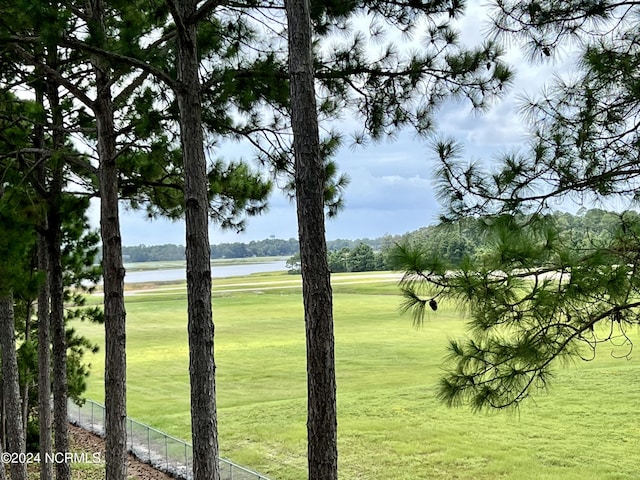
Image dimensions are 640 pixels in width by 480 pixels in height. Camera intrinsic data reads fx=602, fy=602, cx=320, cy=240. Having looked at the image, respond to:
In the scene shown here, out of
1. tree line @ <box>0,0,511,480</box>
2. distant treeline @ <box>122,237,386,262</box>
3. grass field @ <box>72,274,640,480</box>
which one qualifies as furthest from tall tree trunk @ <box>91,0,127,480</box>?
distant treeline @ <box>122,237,386,262</box>

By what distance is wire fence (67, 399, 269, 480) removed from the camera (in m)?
6.41

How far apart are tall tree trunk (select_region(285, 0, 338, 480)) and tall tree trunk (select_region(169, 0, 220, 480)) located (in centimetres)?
79

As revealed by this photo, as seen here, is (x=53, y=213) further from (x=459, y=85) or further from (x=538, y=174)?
(x=538, y=174)

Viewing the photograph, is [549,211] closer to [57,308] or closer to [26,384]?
[57,308]

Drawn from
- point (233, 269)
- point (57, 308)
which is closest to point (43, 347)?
point (57, 308)

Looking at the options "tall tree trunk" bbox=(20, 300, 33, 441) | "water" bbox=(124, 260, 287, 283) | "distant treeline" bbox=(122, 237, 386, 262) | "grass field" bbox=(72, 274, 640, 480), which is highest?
"distant treeline" bbox=(122, 237, 386, 262)

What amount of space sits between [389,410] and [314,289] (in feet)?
35.1

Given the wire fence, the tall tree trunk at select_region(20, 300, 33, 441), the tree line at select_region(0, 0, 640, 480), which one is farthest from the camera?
the wire fence

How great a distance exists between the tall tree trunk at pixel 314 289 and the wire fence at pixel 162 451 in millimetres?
4407

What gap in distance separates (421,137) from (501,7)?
2.34 feet

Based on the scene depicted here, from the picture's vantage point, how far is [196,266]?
8.34 ft

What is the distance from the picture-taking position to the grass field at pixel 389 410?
8.94m

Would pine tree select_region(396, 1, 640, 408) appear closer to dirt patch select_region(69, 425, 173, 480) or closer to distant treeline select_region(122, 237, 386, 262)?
dirt patch select_region(69, 425, 173, 480)

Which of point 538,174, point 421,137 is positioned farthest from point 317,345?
point 421,137
